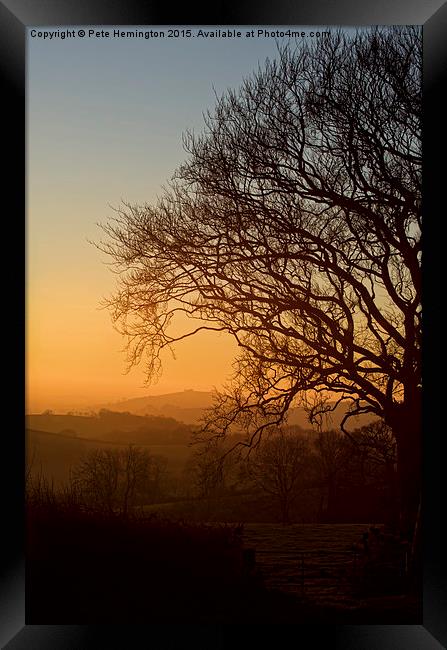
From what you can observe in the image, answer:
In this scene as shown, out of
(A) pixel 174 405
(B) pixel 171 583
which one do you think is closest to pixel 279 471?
(A) pixel 174 405

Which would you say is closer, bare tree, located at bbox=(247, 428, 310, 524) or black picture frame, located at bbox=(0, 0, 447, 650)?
black picture frame, located at bbox=(0, 0, 447, 650)

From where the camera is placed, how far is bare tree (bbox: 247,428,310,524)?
3670 mm

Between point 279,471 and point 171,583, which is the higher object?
point 279,471

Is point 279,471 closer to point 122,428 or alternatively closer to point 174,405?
point 174,405

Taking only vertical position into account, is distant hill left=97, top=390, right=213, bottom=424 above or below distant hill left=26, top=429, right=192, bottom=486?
above

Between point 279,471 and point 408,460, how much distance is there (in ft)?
2.01

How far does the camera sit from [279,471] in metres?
→ 3.67

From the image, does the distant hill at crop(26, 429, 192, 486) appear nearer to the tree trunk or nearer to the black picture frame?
the black picture frame

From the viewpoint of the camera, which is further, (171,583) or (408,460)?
(408,460)

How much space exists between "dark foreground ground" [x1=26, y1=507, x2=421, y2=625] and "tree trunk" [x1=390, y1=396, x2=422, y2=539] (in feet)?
1.10

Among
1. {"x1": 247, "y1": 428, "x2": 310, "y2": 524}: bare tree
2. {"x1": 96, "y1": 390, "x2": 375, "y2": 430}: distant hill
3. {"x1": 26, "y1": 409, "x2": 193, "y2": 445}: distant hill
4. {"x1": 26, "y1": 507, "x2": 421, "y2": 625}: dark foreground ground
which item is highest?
{"x1": 96, "y1": 390, "x2": 375, "y2": 430}: distant hill

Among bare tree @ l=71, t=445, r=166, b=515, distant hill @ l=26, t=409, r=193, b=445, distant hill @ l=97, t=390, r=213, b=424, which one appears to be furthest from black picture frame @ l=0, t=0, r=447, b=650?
distant hill @ l=97, t=390, r=213, b=424

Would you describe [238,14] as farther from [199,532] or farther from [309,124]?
[199,532]

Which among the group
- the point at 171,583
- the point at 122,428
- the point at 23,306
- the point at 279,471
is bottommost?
the point at 171,583
